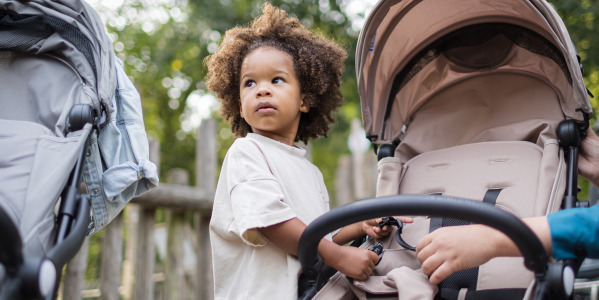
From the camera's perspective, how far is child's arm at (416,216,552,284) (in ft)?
5.33

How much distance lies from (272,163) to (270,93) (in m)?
0.33

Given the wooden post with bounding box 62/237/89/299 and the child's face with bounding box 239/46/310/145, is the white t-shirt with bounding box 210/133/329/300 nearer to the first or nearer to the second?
the child's face with bounding box 239/46/310/145

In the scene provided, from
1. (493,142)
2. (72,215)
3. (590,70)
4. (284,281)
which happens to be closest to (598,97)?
(590,70)

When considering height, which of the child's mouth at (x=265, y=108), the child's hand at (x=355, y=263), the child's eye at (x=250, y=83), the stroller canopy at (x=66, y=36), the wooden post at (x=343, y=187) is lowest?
the wooden post at (x=343, y=187)

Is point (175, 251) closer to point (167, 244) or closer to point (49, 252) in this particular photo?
point (167, 244)

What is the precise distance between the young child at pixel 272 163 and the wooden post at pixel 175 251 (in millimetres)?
2381

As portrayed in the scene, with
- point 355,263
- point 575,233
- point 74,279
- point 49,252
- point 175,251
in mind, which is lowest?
point 175,251

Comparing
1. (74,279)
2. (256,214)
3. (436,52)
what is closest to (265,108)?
(256,214)

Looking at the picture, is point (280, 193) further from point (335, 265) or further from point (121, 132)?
point (121, 132)

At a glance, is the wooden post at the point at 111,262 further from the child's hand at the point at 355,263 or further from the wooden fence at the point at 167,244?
the child's hand at the point at 355,263

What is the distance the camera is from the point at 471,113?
2658mm

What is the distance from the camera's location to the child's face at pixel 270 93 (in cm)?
232

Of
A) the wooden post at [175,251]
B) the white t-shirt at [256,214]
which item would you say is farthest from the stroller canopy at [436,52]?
the wooden post at [175,251]

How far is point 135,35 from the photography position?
12.7m
